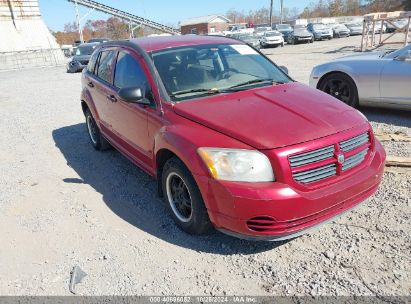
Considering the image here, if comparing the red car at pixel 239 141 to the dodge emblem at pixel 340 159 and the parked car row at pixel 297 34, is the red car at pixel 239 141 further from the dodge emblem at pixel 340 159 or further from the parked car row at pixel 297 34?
the parked car row at pixel 297 34

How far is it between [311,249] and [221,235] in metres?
0.81

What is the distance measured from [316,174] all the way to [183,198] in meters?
1.25

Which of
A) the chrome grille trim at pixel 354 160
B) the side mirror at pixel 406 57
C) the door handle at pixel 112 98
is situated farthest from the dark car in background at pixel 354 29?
the chrome grille trim at pixel 354 160

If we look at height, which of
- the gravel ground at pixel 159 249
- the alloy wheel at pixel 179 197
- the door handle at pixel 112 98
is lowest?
the gravel ground at pixel 159 249

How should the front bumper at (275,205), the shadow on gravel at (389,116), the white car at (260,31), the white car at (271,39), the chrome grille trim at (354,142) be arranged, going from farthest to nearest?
the white car at (260,31) → the white car at (271,39) → the shadow on gravel at (389,116) → the chrome grille trim at (354,142) → the front bumper at (275,205)

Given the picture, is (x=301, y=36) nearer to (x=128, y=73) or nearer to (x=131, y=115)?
(x=128, y=73)

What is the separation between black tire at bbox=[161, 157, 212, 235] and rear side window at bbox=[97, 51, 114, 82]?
2.07m

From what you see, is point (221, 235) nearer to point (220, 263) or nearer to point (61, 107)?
point (220, 263)

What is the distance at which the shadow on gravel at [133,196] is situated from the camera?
10.5ft

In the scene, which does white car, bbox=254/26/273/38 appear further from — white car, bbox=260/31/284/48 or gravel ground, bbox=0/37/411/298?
gravel ground, bbox=0/37/411/298

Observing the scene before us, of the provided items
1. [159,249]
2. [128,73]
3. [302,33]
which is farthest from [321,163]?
[302,33]

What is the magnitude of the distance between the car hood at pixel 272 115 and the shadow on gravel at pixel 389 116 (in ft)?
10.5

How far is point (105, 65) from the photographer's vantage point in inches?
197

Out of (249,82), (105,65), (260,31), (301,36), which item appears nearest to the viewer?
(249,82)
